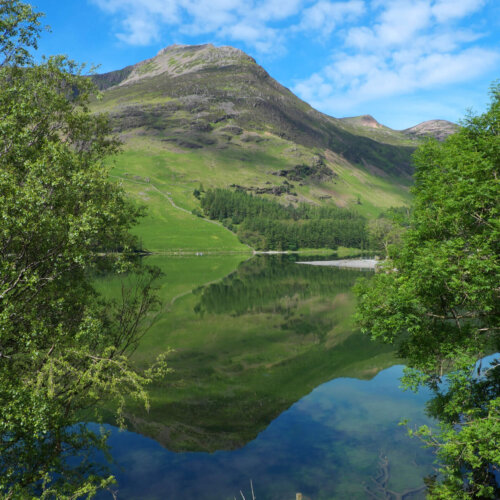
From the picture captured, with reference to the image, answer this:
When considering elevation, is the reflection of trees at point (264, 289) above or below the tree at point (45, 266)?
below

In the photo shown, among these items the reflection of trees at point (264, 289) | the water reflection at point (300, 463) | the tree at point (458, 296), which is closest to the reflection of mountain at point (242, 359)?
the reflection of trees at point (264, 289)

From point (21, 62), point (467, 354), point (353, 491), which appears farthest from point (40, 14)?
point (353, 491)

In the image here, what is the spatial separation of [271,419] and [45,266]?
76.8 ft

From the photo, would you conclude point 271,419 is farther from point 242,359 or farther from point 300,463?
point 242,359

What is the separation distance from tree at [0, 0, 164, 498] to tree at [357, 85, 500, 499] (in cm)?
1600

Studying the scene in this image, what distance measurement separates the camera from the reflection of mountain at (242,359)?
107 feet

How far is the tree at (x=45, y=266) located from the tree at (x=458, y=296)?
15995 millimetres

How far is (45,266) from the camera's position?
20.0 metres

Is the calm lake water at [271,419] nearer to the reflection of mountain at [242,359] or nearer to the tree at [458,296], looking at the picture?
the reflection of mountain at [242,359]

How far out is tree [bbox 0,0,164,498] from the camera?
16516 mm

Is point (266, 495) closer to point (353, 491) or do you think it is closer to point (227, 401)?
point (353, 491)

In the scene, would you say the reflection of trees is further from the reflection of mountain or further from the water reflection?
the water reflection

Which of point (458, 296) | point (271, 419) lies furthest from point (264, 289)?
point (458, 296)

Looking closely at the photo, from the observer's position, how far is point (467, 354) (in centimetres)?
2081
